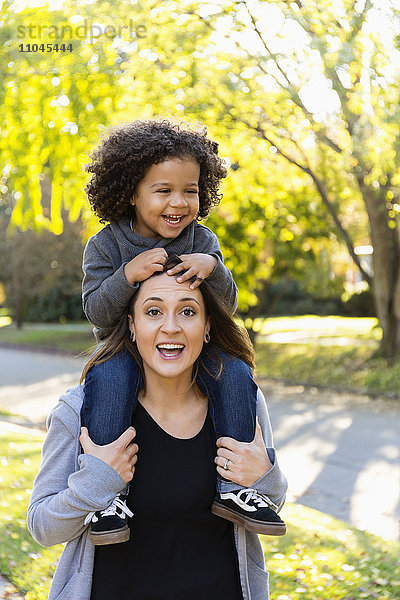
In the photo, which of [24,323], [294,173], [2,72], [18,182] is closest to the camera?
[18,182]

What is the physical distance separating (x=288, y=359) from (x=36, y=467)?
11.2 m

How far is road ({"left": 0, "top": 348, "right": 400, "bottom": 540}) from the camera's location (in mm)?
7418

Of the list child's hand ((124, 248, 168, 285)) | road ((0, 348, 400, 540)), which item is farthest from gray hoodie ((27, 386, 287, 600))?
road ((0, 348, 400, 540))

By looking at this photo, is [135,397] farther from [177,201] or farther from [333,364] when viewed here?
[333,364]

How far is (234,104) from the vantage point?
12.7 metres

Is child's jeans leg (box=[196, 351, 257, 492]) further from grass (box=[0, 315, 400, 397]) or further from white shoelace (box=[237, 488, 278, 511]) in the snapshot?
grass (box=[0, 315, 400, 397])

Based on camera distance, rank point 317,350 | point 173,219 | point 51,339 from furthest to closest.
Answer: point 51,339 < point 317,350 < point 173,219

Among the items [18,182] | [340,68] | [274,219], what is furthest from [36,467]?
[274,219]

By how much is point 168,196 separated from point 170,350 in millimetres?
605

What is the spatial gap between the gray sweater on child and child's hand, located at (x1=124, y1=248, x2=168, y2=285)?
84 mm

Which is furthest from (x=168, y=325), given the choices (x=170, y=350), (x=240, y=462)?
(x=240, y=462)

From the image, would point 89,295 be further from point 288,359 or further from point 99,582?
point 288,359

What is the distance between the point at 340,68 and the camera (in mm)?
6961

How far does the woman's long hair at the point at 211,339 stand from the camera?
7.43 ft
